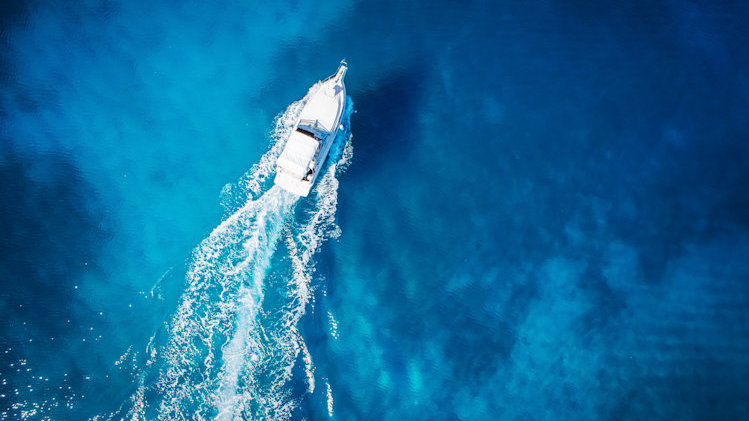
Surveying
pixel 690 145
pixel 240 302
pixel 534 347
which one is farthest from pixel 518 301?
pixel 240 302

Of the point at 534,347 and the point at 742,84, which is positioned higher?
the point at 742,84

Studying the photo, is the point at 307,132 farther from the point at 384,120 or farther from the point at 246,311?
the point at 246,311

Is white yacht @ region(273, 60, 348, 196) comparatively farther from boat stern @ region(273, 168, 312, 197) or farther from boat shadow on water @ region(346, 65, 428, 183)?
boat shadow on water @ region(346, 65, 428, 183)

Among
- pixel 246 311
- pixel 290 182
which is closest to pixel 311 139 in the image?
pixel 290 182

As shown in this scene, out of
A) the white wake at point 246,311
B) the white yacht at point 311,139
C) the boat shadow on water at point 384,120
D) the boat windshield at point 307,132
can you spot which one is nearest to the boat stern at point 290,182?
the white yacht at point 311,139

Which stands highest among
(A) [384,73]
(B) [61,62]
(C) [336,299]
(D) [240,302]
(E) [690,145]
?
(E) [690,145]

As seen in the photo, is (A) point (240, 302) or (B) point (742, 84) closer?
(A) point (240, 302)

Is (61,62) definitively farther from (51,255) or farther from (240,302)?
(240,302)

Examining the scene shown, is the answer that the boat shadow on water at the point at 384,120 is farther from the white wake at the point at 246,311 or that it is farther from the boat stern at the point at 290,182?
the boat stern at the point at 290,182
